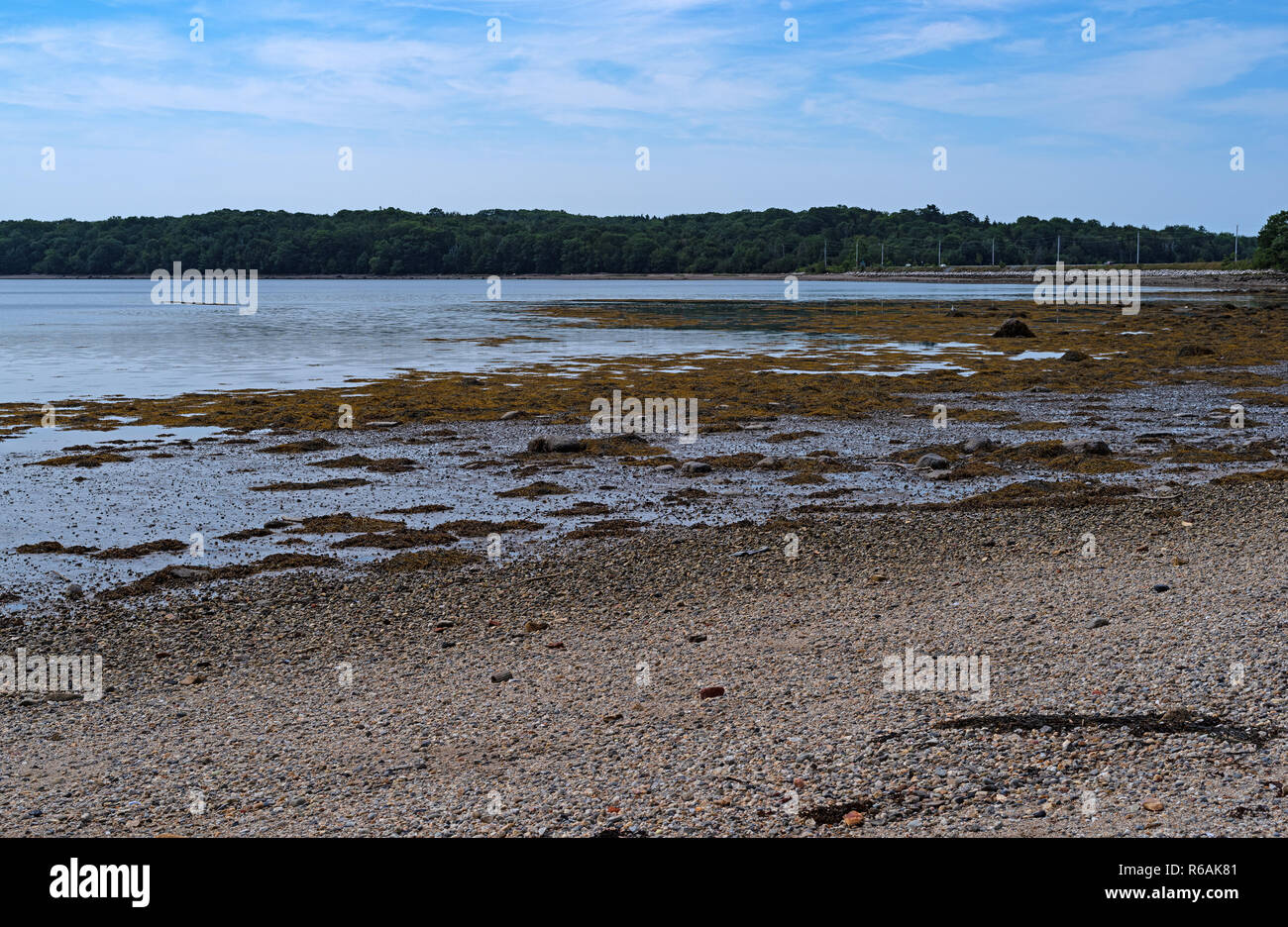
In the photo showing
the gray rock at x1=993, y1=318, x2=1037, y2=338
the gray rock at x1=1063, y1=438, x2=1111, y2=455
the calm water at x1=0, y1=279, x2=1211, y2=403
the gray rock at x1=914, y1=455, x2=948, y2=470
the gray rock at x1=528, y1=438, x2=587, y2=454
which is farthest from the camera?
the gray rock at x1=993, y1=318, x2=1037, y2=338

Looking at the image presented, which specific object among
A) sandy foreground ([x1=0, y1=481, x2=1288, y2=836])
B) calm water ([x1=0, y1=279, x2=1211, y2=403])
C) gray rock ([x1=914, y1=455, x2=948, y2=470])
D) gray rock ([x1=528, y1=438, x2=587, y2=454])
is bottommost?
sandy foreground ([x1=0, y1=481, x2=1288, y2=836])

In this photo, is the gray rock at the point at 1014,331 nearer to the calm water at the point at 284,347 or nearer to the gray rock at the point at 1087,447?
the calm water at the point at 284,347

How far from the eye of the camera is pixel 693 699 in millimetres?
8289

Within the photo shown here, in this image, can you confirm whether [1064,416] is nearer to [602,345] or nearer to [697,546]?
[697,546]

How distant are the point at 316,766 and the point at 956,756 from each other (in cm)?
394

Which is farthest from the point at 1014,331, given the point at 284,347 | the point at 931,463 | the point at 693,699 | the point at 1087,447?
the point at 693,699

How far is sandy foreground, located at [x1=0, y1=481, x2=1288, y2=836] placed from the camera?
249 inches

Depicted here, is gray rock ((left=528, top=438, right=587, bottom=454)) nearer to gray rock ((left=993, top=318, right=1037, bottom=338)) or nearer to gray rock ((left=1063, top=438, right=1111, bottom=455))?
gray rock ((left=1063, top=438, right=1111, bottom=455))

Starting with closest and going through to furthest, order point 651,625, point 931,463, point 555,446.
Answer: point 651,625 < point 931,463 < point 555,446

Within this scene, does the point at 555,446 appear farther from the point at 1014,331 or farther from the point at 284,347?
the point at 1014,331

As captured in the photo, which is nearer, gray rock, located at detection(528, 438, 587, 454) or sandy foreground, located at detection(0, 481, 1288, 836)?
sandy foreground, located at detection(0, 481, 1288, 836)

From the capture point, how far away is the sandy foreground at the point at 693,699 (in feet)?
20.8

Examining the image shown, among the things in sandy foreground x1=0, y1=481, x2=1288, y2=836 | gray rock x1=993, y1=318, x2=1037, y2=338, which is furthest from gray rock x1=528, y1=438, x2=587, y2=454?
gray rock x1=993, y1=318, x2=1037, y2=338

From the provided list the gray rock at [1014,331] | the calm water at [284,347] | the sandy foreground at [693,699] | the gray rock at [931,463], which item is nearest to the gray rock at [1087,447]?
the gray rock at [931,463]
